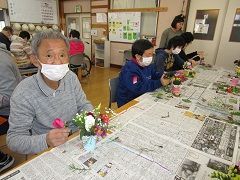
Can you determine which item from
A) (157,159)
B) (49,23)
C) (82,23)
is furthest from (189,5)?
(49,23)

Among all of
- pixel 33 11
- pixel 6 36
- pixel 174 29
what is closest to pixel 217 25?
pixel 174 29

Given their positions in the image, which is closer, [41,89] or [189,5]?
[41,89]

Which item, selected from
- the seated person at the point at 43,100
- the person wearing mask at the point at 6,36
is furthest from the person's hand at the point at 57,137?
the person wearing mask at the point at 6,36

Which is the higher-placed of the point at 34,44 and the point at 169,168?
the point at 34,44

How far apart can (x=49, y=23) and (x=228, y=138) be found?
775 cm

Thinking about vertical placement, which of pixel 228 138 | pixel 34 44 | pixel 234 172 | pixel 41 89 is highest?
pixel 34 44

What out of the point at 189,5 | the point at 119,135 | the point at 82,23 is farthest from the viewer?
the point at 82,23

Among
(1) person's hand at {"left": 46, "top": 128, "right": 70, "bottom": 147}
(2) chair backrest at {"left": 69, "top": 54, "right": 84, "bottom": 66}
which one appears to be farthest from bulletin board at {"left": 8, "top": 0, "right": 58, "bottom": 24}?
(1) person's hand at {"left": 46, "top": 128, "right": 70, "bottom": 147}

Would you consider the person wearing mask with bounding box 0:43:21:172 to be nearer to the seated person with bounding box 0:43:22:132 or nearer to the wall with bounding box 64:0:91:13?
the seated person with bounding box 0:43:22:132

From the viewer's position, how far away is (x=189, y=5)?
14.9 feet

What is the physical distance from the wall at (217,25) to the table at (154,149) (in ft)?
11.6

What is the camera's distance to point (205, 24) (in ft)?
14.6

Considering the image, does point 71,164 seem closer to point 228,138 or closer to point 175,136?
point 175,136

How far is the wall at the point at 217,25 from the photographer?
422cm
